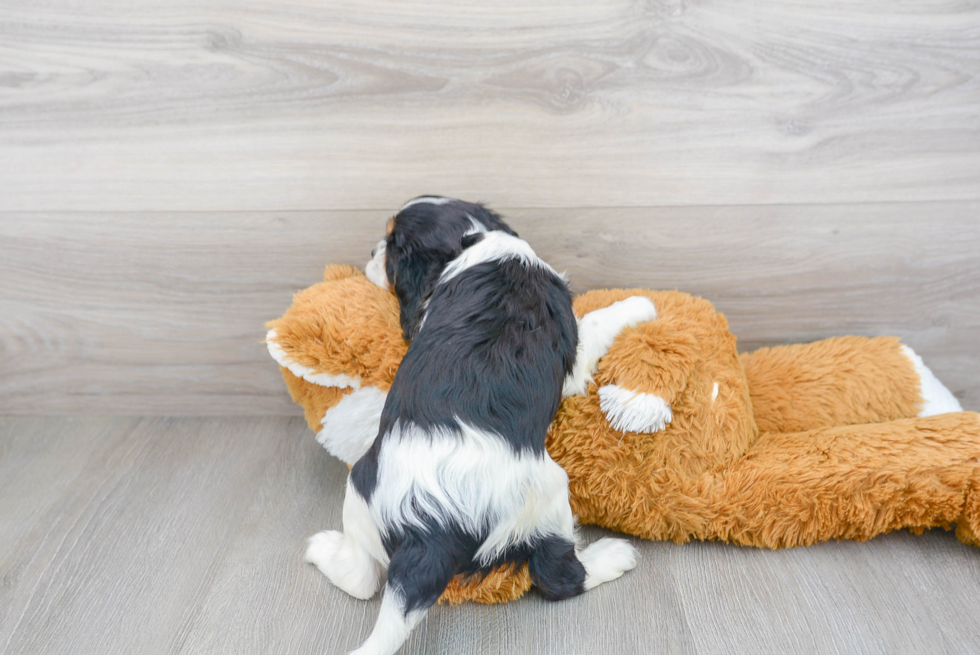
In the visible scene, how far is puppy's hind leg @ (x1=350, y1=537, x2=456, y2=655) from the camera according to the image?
3.39 ft

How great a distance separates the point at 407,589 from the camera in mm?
1044

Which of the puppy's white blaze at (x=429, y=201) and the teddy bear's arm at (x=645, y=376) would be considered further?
the puppy's white blaze at (x=429, y=201)

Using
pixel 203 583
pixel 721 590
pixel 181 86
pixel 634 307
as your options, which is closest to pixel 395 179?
pixel 181 86

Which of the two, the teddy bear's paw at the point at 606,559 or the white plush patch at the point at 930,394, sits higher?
the white plush patch at the point at 930,394

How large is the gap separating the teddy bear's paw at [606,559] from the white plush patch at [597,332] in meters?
0.32

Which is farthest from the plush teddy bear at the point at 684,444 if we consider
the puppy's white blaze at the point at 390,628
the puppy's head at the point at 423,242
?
the puppy's white blaze at the point at 390,628

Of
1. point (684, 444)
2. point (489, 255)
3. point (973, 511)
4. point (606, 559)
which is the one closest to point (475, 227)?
point (489, 255)

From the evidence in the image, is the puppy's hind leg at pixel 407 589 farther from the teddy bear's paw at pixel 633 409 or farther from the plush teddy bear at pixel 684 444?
the teddy bear's paw at pixel 633 409

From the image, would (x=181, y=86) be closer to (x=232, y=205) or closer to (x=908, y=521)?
(x=232, y=205)

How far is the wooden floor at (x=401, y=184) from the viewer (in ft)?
5.11

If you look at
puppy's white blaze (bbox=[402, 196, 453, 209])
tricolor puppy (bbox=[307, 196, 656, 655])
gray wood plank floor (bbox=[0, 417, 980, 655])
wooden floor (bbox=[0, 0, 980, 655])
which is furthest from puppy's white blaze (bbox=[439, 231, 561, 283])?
gray wood plank floor (bbox=[0, 417, 980, 655])

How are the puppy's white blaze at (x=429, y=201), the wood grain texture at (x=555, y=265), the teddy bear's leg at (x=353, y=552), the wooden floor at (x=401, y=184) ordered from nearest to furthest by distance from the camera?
the teddy bear's leg at (x=353, y=552), the puppy's white blaze at (x=429, y=201), the wooden floor at (x=401, y=184), the wood grain texture at (x=555, y=265)

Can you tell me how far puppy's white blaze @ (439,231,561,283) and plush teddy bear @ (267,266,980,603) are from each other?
197 millimetres

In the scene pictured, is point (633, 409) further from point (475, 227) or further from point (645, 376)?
point (475, 227)
